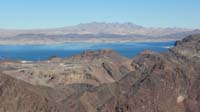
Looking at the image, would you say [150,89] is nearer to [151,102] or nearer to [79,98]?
[151,102]

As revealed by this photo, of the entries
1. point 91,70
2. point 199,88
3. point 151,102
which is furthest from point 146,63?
point 151,102

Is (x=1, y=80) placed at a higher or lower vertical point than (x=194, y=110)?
higher

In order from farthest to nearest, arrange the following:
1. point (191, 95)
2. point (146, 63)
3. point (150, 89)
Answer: point (146, 63) → point (191, 95) → point (150, 89)

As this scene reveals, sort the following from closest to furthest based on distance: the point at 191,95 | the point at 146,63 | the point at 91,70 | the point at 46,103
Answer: the point at 46,103 → the point at 191,95 → the point at 91,70 → the point at 146,63

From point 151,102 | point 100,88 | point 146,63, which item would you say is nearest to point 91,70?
point 146,63

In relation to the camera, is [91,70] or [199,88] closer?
[199,88]

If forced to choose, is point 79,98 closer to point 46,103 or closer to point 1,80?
point 46,103

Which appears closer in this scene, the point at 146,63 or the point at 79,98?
the point at 79,98

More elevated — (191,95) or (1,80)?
(1,80)

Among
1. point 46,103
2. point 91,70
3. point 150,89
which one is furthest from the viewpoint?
point 91,70
